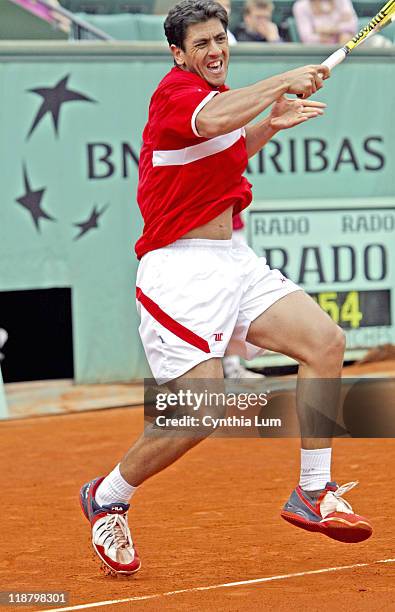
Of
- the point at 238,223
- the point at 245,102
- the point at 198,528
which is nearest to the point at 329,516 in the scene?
the point at 198,528

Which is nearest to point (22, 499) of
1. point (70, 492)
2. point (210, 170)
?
point (70, 492)

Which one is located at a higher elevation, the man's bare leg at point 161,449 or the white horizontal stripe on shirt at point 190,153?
the white horizontal stripe on shirt at point 190,153

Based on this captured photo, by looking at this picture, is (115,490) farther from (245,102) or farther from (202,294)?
(245,102)

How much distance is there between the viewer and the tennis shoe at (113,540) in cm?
466

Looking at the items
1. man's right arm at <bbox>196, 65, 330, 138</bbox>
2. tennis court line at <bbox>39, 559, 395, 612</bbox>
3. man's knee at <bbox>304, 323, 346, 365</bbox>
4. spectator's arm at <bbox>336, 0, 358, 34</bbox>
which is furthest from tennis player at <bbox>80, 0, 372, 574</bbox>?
spectator's arm at <bbox>336, 0, 358, 34</bbox>

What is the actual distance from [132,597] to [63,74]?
5.48 metres

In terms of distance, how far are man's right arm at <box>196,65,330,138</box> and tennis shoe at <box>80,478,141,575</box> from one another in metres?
1.51

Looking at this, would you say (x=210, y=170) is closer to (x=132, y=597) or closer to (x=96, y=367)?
(x=132, y=597)

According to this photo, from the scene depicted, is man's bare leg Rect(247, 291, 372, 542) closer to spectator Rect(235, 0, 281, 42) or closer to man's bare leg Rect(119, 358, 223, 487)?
man's bare leg Rect(119, 358, 223, 487)

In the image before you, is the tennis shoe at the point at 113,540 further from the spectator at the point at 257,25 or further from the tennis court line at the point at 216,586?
the spectator at the point at 257,25

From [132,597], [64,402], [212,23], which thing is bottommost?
[64,402]

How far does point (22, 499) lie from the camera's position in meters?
6.40

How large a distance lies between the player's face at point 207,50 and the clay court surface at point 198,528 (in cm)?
Result: 192

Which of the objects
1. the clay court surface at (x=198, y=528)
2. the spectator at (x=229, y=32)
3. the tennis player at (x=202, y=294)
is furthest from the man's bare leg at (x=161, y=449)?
the spectator at (x=229, y=32)
